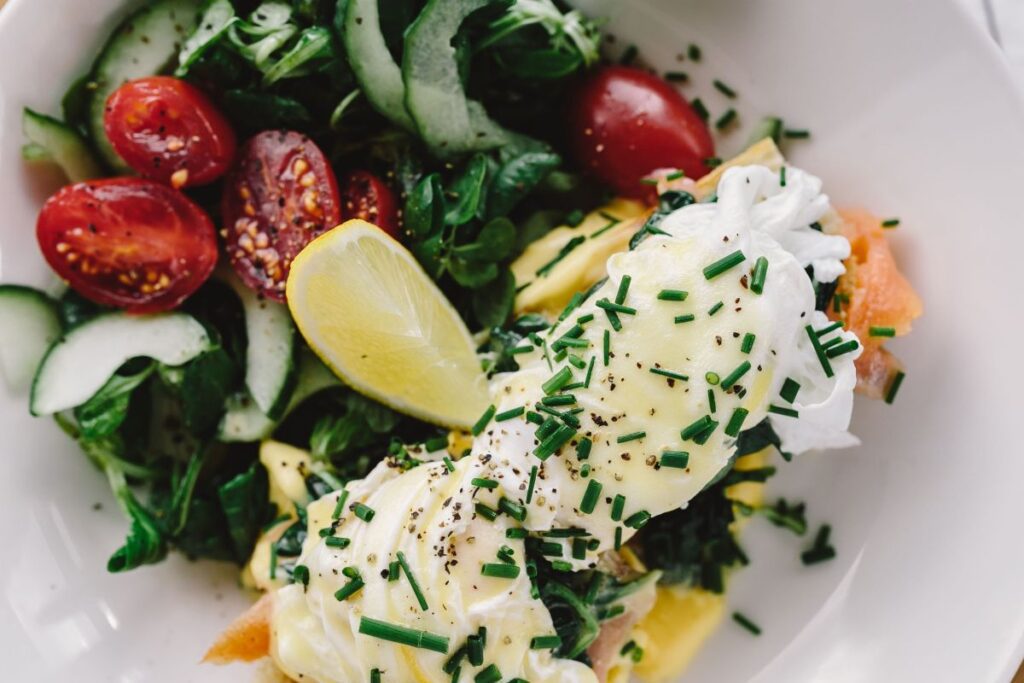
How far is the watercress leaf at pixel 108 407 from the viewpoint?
253 centimetres

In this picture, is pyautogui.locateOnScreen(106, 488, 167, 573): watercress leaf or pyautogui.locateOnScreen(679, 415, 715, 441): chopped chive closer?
pyautogui.locateOnScreen(679, 415, 715, 441): chopped chive

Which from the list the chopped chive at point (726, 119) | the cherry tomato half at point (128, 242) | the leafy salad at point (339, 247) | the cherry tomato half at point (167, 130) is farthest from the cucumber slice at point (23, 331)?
the chopped chive at point (726, 119)

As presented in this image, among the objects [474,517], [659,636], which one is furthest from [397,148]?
[659,636]

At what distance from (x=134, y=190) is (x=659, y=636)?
2048 millimetres

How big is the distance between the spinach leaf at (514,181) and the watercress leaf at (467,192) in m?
0.05

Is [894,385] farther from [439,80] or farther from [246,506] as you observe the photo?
[246,506]

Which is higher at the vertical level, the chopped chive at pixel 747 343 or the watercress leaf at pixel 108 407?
the chopped chive at pixel 747 343

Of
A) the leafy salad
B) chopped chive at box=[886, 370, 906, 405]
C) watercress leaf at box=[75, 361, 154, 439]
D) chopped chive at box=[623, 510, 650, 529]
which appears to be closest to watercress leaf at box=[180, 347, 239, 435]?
the leafy salad

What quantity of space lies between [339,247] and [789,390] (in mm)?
1147

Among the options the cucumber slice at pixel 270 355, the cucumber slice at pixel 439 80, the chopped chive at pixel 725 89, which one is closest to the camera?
the cucumber slice at pixel 439 80

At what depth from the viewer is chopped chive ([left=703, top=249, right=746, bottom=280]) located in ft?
6.70

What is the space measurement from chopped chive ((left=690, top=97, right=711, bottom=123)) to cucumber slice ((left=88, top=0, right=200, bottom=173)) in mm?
1480

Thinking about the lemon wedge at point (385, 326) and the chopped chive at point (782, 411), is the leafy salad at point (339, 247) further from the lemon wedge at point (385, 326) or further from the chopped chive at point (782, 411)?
the chopped chive at point (782, 411)

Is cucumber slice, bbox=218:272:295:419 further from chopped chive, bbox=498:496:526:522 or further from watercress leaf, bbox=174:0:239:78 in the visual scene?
chopped chive, bbox=498:496:526:522
